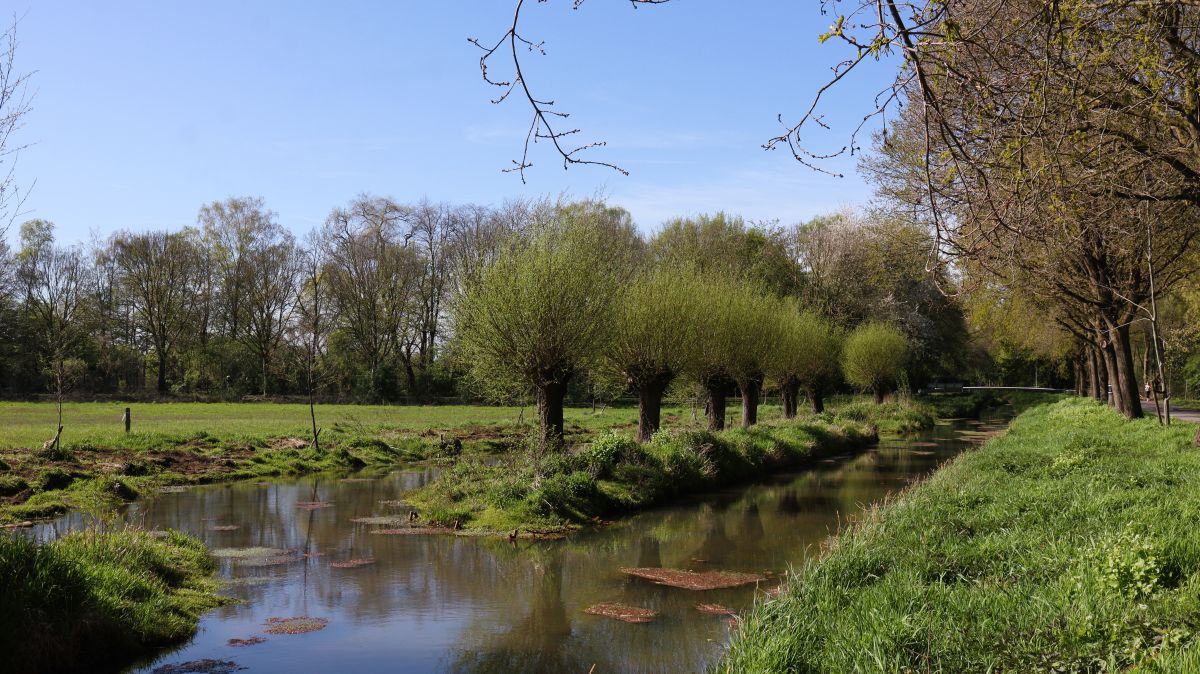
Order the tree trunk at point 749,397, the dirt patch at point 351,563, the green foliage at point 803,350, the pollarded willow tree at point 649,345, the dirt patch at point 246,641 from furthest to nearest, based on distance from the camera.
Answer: the green foliage at point 803,350 < the tree trunk at point 749,397 < the pollarded willow tree at point 649,345 < the dirt patch at point 351,563 < the dirt patch at point 246,641

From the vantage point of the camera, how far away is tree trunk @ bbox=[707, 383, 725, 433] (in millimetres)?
29906

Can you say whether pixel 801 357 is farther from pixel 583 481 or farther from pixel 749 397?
pixel 583 481

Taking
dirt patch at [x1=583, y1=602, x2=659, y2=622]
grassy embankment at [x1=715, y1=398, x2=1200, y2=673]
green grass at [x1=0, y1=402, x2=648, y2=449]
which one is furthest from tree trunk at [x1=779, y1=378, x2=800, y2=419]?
dirt patch at [x1=583, y1=602, x2=659, y2=622]

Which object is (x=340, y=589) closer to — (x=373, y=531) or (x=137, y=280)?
(x=373, y=531)

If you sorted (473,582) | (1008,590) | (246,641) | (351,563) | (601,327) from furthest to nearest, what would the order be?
(601,327)
(351,563)
(473,582)
(246,641)
(1008,590)

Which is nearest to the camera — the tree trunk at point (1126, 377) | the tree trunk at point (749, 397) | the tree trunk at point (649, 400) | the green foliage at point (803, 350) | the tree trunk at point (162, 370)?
the tree trunk at point (1126, 377)

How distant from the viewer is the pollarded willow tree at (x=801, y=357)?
36.1m

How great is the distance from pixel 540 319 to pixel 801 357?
20635mm

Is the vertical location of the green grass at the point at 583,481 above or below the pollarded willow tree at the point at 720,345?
below

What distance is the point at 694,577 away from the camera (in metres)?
13.2

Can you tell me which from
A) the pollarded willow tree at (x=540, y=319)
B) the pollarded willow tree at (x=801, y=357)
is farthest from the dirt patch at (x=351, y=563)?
the pollarded willow tree at (x=801, y=357)

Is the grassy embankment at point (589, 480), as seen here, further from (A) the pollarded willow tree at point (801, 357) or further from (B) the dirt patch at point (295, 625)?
(A) the pollarded willow tree at point (801, 357)

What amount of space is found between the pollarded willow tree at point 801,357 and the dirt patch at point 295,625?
2468 centimetres

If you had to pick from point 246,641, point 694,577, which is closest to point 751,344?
point 694,577
